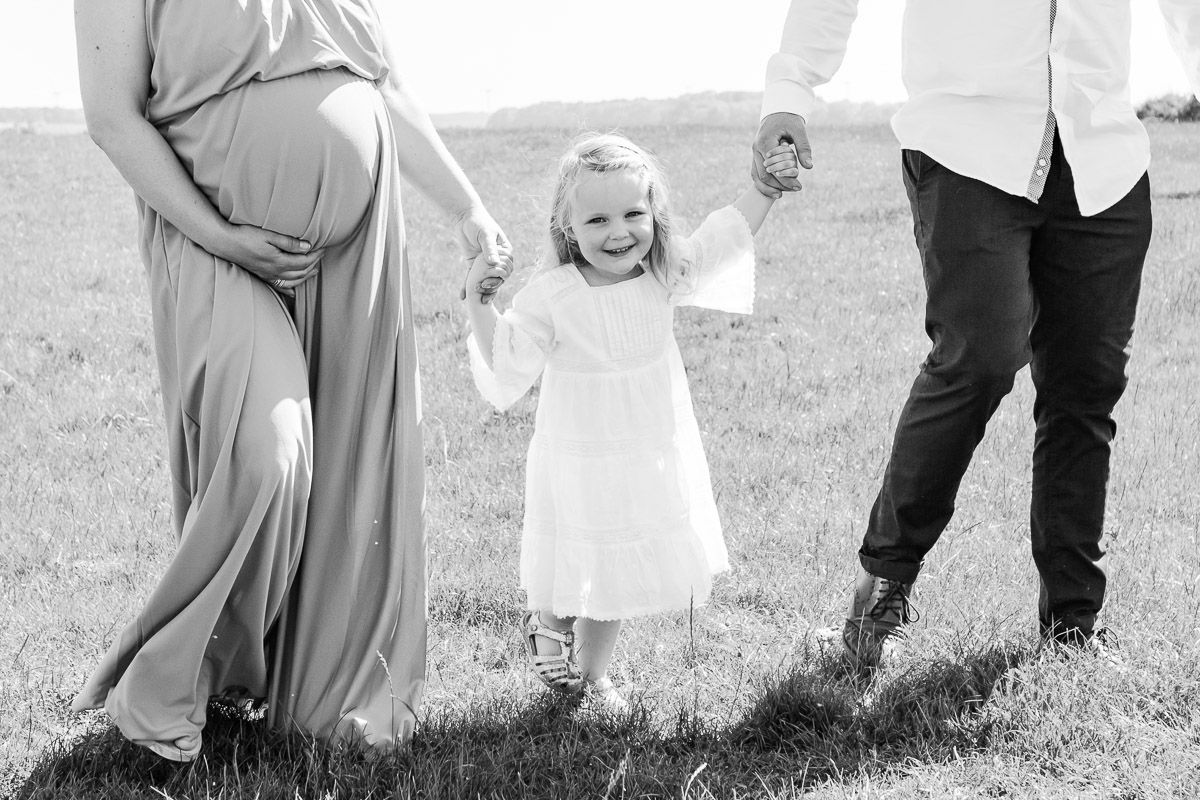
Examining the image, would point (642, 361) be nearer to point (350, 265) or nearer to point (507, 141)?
point (350, 265)

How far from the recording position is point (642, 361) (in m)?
3.17

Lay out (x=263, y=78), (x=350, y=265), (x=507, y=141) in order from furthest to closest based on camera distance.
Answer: (x=507, y=141), (x=350, y=265), (x=263, y=78)

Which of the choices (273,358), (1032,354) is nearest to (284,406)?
(273,358)

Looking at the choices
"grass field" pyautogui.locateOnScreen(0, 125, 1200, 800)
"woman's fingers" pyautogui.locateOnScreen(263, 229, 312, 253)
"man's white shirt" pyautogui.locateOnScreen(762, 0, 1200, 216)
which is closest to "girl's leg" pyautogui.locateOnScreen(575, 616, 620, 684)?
"grass field" pyautogui.locateOnScreen(0, 125, 1200, 800)

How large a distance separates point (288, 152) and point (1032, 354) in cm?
202

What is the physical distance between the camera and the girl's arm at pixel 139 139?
261 cm

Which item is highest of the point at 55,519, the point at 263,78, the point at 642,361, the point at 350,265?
the point at 263,78

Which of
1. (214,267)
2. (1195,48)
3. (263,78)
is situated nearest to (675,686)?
(214,267)

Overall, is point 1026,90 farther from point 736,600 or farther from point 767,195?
point 736,600

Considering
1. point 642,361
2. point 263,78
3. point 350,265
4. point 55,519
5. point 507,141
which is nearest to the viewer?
point 263,78

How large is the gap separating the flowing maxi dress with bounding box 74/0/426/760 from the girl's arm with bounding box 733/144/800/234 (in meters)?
0.95

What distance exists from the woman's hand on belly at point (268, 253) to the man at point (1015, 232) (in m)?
1.24

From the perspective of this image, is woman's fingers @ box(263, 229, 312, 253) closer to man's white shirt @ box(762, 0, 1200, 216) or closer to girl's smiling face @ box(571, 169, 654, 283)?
girl's smiling face @ box(571, 169, 654, 283)

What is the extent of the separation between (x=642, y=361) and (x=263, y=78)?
3.86ft
